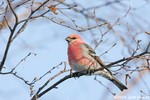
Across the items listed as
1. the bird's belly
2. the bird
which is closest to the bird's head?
the bird

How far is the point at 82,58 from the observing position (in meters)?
4.84

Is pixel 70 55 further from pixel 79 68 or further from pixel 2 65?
pixel 2 65

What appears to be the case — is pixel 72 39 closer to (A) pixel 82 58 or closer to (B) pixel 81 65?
(A) pixel 82 58

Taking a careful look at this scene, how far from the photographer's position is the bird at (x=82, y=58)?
14.8 feet

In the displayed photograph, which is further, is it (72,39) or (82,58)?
(72,39)

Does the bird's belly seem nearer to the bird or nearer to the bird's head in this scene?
the bird

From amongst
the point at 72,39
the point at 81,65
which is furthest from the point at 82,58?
the point at 72,39

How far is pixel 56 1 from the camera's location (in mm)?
3580

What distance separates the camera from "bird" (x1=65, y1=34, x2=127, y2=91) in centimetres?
452

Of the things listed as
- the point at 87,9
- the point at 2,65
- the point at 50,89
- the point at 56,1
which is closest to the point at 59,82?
the point at 50,89

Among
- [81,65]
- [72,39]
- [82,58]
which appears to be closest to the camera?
[81,65]

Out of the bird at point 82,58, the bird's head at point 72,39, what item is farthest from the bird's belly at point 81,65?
the bird's head at point 72,39

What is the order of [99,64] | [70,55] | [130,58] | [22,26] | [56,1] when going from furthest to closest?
[70,55] < [99,64] < [56,1] < [22,26] < [130,58]

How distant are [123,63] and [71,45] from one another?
6.16 ft
